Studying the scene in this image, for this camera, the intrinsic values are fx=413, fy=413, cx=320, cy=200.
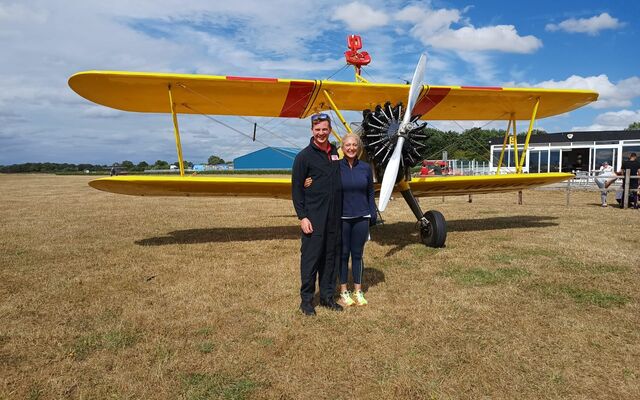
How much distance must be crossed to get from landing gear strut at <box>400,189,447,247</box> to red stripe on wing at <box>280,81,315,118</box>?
2410mm

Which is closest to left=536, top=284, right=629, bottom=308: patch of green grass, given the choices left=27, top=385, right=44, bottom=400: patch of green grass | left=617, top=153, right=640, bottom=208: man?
left=27, top=385, right=44, bottom=400: patch of green grass

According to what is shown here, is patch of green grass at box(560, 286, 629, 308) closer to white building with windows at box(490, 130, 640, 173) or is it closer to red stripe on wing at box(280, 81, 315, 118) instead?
red stripe on wing at box(280, 81, 315, 118)

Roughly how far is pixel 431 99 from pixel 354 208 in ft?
16.0

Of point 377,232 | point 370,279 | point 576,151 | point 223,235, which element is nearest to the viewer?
point 370,279

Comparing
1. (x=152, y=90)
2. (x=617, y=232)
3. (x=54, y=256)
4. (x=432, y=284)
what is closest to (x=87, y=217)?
(x=54, y=256)

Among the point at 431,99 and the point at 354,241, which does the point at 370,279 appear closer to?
the point at 354,241

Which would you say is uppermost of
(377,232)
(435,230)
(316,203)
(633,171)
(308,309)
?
(316,203)

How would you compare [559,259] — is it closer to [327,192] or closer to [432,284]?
[432,284]

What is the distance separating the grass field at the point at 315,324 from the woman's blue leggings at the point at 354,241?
0.38m

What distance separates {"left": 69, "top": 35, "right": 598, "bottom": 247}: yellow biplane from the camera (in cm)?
604

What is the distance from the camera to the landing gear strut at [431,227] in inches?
259

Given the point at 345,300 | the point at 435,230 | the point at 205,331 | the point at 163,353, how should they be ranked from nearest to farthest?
the point at 163,353 → the point at 205,331 → the point at 345,300 → the point at 435,230

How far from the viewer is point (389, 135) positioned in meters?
5.96

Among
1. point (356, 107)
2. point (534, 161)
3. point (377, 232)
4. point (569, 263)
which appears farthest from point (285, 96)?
point (534, 161)
